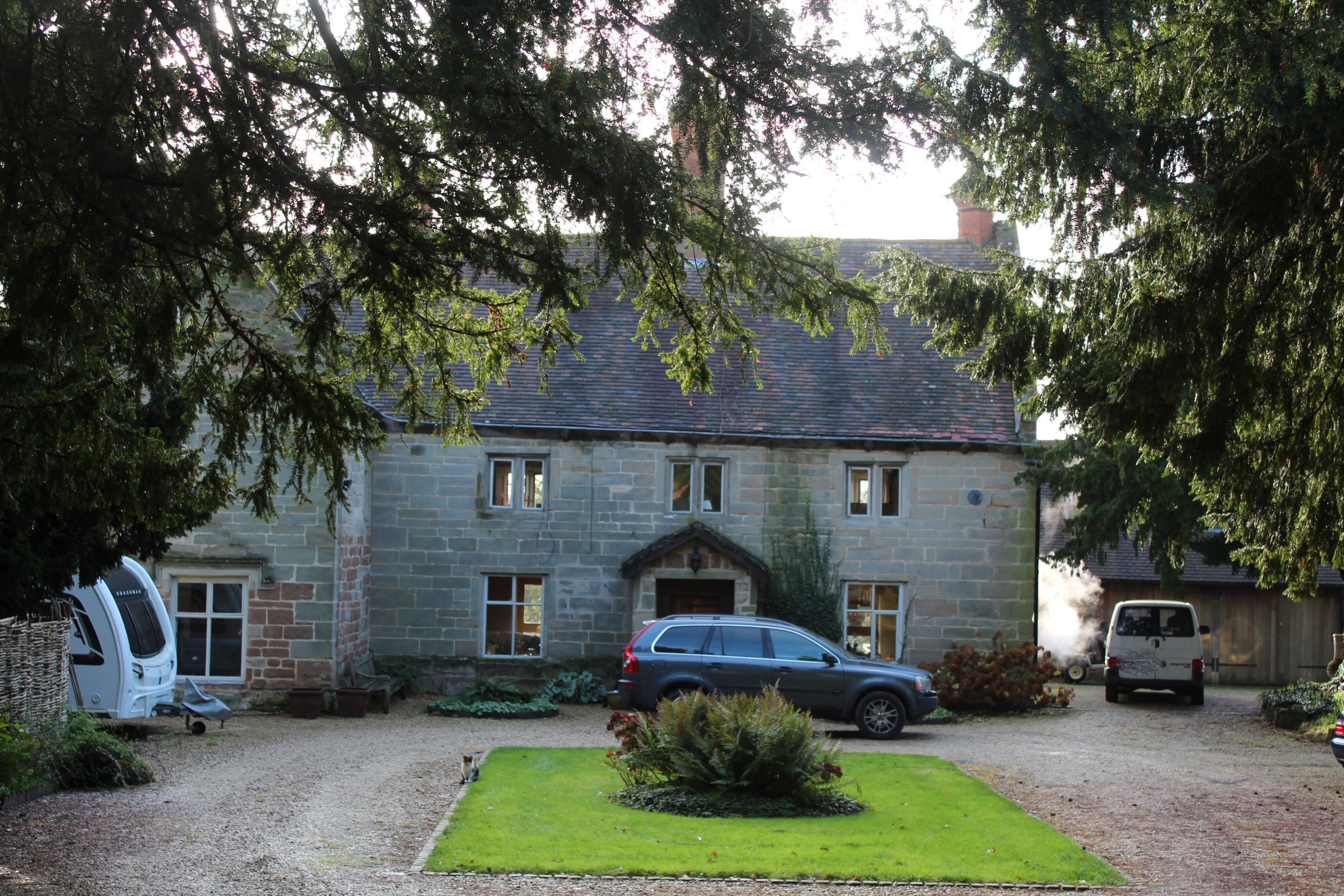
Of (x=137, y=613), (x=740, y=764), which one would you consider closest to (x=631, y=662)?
(x=740, y=764)

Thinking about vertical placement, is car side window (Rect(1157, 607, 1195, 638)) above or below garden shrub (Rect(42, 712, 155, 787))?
above

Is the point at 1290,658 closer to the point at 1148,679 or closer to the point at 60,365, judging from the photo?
the point at 1148,679

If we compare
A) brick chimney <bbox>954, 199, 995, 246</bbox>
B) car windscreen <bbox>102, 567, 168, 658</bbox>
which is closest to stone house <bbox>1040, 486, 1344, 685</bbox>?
brick chimney <bbox>954, 199, 995, 246</bbox>

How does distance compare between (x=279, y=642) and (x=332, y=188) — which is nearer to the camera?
(x=332, y=188)

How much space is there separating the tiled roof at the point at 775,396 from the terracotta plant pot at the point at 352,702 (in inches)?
182

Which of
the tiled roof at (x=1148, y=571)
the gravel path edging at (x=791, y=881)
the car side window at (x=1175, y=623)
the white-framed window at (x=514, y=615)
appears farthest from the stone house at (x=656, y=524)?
the gravel path edging at (x=791, y=881)

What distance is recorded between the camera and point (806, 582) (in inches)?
776

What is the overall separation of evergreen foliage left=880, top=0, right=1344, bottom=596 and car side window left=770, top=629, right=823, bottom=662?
242 inches

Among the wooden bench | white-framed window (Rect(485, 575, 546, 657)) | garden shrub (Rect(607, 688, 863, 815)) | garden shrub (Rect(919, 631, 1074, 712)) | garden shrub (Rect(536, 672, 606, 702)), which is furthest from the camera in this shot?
white-framed window (Rect(485, 575, 546, 657))

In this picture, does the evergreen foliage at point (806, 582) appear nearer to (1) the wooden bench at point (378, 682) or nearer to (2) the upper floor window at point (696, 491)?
(2) the upper floor window at point (696, 491)

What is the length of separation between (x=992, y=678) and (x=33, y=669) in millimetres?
13534

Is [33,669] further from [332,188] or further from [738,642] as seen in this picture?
[738,642]

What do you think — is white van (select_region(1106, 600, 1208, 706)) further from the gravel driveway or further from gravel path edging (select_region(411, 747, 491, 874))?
gravel path edging (select_region(411, 747, 491, 874))

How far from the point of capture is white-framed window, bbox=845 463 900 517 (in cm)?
2011
